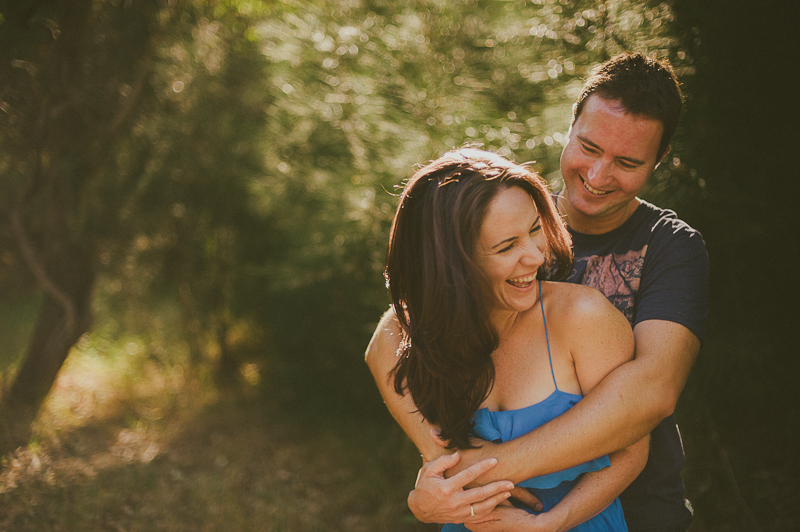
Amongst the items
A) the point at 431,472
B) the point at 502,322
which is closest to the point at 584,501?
the point at 431,472

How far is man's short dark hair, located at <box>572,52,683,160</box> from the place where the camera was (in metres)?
1.48

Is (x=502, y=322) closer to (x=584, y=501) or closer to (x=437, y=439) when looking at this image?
(x=437, y=439)

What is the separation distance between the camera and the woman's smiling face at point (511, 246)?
1.26 meters

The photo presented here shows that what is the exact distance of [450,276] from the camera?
4.24ft

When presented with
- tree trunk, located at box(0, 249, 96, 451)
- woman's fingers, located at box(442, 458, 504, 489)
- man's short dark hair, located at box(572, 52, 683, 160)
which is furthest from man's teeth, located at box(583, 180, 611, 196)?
tree trunk, located at box(0, 249, 96, 451)

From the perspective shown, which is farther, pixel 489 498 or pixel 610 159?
pixel 610 159

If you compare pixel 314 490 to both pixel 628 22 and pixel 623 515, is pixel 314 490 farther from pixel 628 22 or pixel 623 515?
pixel 628 22

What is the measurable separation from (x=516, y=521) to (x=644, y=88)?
1.26 m

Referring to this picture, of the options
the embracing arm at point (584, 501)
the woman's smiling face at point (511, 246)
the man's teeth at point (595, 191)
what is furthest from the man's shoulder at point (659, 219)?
the embracing arm at point (584, 501)

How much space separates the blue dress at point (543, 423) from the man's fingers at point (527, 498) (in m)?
0.01

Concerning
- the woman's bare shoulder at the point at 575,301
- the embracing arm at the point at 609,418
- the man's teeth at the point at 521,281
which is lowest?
the embracing arm at the point at 609,418

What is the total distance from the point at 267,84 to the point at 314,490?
3398mm

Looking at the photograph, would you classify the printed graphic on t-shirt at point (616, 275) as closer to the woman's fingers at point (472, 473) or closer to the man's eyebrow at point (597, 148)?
the man's eyebrow at point (597, 148)

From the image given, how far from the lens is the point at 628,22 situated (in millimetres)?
2219
